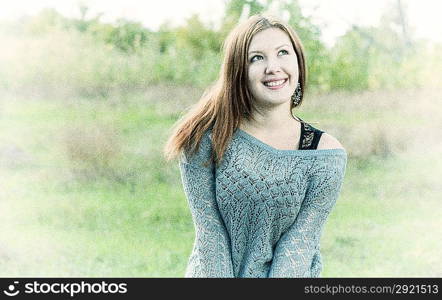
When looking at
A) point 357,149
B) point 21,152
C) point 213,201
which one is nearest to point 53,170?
point 21,152

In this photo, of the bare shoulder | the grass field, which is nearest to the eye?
the bare shoulder

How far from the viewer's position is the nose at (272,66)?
1.79 meters

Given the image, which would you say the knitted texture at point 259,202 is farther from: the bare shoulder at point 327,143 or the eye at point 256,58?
the eye at point 256,58

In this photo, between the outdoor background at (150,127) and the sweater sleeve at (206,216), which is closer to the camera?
the sweater sleeve at (206,216)

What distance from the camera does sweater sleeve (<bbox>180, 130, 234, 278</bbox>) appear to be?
182 centimetres

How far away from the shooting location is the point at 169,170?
3.91 m

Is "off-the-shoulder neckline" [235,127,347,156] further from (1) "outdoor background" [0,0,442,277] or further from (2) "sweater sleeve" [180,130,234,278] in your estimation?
(1) "outdoor background" [0,0,442,277]

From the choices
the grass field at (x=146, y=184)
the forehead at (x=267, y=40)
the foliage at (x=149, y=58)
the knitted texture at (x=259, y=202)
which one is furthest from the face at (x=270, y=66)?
the foliage at (x=149, y=58)

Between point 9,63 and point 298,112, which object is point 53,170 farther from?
point 298,112

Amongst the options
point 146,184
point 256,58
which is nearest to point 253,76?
point 256,58

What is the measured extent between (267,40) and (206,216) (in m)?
0.40

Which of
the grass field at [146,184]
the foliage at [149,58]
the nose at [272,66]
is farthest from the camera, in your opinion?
the foliage at [149,58]

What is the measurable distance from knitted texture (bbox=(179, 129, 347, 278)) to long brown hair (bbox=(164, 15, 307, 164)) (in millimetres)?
22

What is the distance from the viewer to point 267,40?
1.80 m
